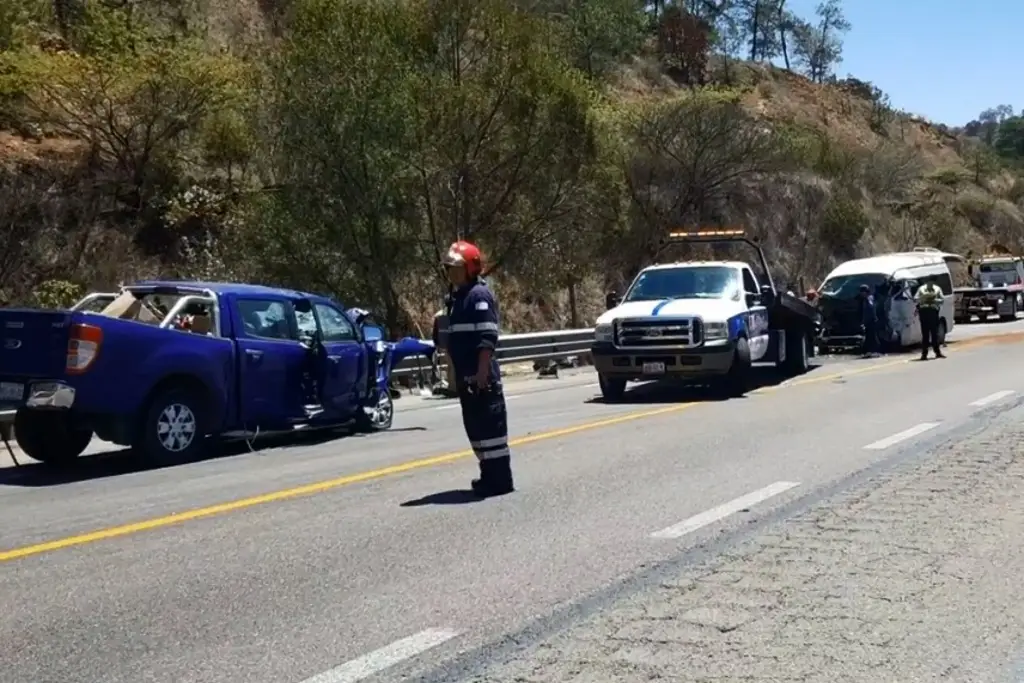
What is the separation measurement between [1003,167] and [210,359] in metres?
92.3

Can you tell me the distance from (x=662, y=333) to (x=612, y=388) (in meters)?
1.29

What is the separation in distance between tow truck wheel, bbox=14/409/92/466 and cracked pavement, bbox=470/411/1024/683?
6705mm

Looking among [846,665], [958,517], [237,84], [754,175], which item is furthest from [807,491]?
[754,175]

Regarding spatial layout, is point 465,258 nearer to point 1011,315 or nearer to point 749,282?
point 749,282

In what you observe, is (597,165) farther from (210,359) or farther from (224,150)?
(210,359)

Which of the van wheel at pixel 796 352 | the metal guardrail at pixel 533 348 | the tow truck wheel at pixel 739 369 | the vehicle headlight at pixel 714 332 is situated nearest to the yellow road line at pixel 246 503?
the vehicle headlight at pixel 714 332

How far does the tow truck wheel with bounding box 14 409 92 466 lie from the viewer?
36.8ft

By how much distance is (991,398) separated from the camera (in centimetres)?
1611

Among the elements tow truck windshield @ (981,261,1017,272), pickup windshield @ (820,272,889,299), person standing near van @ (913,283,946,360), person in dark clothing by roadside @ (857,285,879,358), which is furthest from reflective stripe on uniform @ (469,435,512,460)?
tow truck windshield @ (981,261,1017,272)

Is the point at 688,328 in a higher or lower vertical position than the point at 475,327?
lower

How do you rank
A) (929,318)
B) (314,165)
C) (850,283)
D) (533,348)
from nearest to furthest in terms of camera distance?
(533,348), (314,165), (929,318), (850,283)

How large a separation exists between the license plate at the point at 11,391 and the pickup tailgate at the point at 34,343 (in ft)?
0.10

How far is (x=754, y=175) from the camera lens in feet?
166

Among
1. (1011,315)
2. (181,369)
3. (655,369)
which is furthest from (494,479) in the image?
(1011,315)
